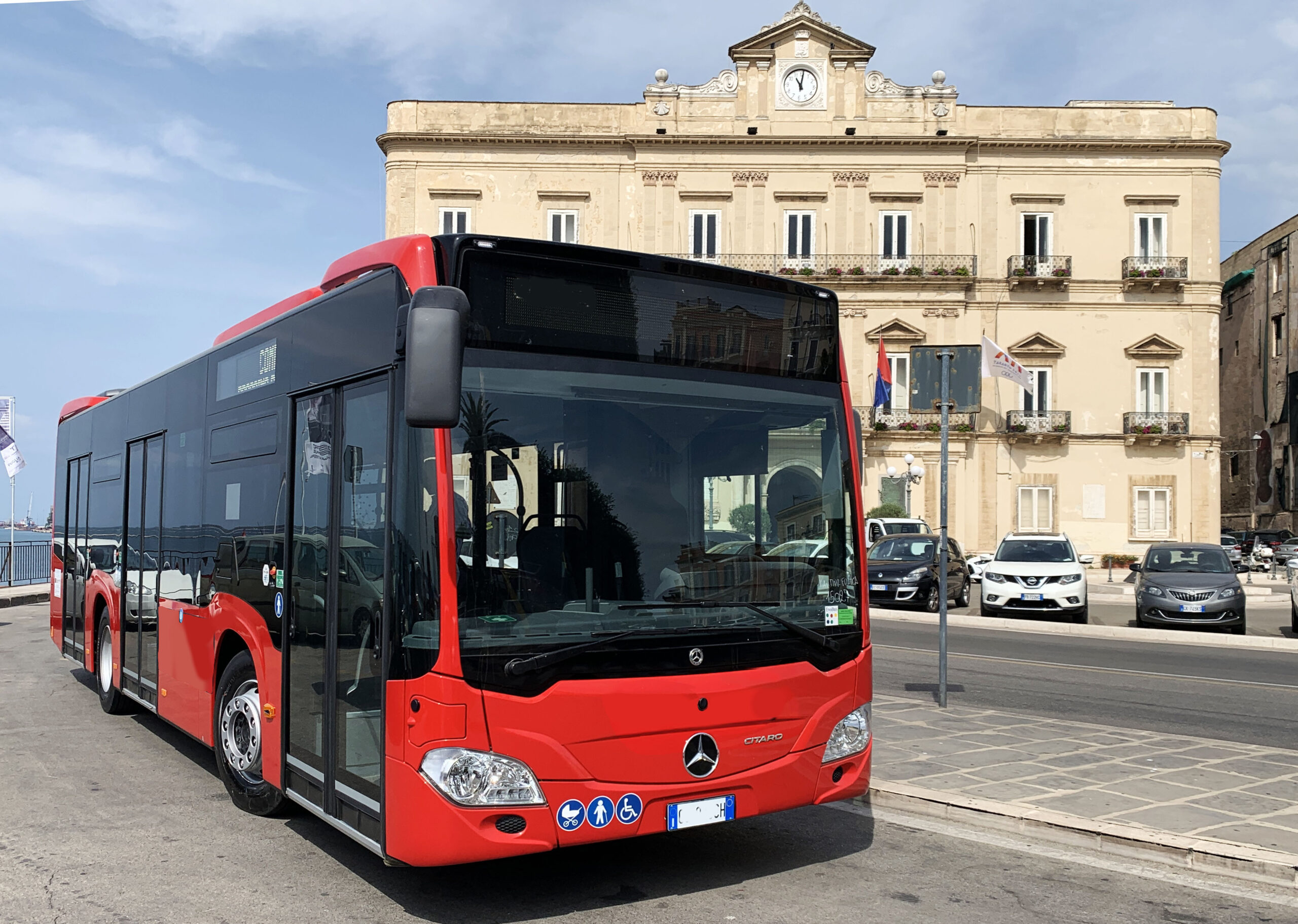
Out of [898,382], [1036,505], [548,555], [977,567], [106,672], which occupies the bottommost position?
[977,567]

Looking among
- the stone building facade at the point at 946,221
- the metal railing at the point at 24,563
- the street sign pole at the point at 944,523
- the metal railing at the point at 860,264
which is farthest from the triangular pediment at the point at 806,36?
the street sign pole at the point at 944,523

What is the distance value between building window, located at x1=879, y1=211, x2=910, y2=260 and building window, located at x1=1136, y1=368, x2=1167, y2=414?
10.0m

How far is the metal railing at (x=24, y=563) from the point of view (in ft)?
92.4

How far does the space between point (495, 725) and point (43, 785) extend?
15.2 feet

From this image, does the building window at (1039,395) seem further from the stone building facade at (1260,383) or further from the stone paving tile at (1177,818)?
the stone paving tile at (1177,818)

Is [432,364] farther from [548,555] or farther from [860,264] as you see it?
[860,264]

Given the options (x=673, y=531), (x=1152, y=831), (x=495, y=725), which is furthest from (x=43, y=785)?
(x=1152, y=831)

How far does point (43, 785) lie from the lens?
25.7 feet

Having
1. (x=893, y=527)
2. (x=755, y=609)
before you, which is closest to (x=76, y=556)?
(x=755, y=609)

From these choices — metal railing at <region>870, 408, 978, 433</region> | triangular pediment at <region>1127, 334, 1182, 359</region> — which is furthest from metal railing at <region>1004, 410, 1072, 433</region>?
triangular pediment at <region>1127, 334, 1182, 359</region>

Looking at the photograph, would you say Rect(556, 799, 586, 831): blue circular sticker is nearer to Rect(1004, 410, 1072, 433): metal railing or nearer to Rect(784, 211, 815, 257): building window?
Rect(784, 211, 815, 257): building window

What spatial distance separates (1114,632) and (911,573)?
585cm

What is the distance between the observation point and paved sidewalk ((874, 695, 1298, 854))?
22.3ft

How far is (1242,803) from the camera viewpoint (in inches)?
282
